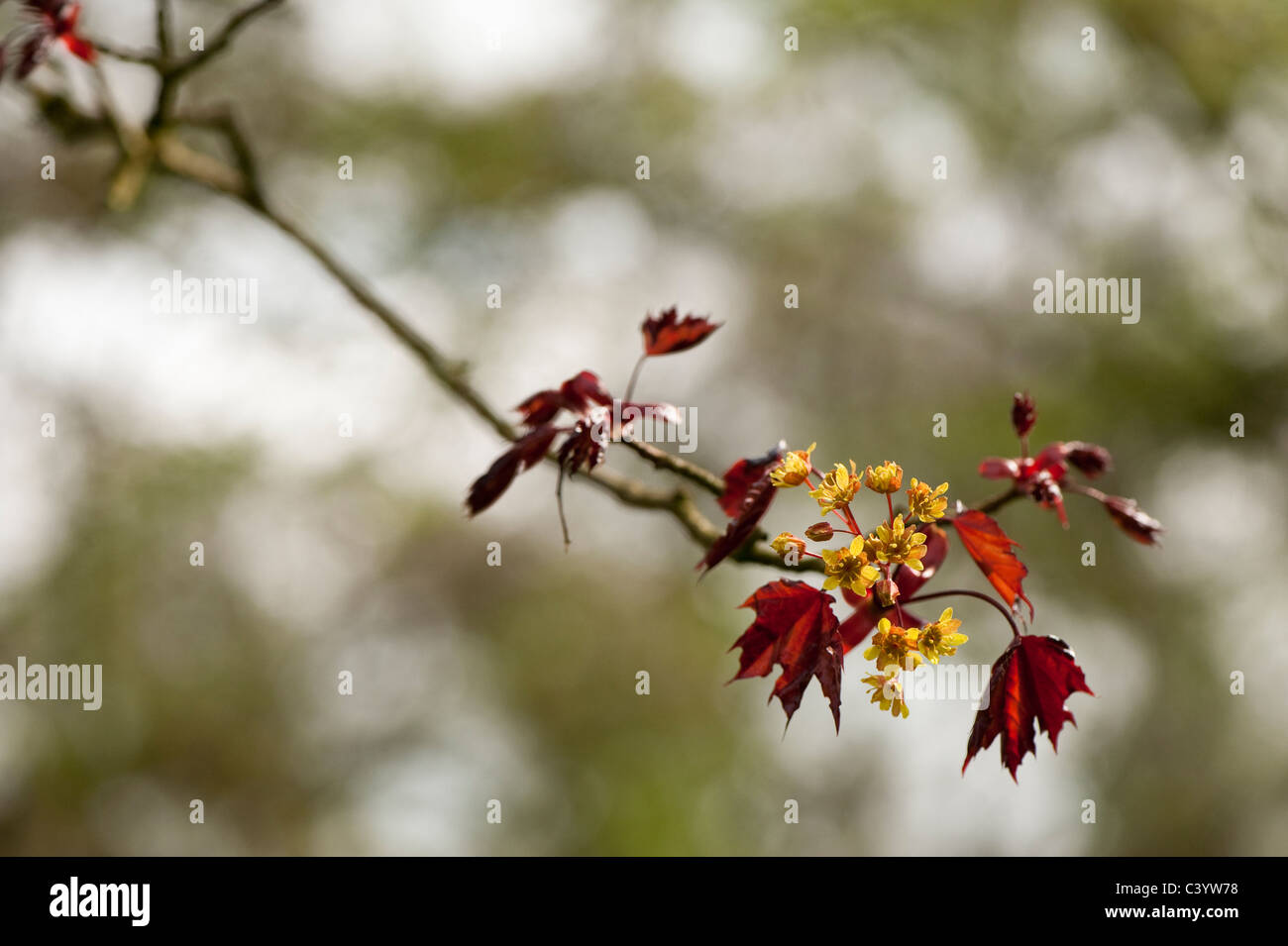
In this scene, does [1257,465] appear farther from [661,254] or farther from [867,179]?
[661,254]

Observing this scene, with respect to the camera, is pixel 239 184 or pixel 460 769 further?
pixel 460 769

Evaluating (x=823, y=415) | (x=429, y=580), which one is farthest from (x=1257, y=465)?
(x=429, y=580)

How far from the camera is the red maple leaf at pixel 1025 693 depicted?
2.48 feet

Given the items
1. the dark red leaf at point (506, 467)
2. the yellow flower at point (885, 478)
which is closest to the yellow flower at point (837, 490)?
the yellow flower at point (885, 478)

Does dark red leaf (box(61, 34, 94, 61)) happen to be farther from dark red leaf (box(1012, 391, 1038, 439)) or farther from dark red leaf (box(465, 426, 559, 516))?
dark red leaf (box(1012, 391, 1038, 439))

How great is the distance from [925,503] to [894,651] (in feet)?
0.38

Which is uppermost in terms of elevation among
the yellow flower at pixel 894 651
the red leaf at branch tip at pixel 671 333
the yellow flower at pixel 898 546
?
the red leaf at branch tip at pixel 671 333

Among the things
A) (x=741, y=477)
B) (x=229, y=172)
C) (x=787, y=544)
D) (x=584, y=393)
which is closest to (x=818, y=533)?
(x=787, y=544)

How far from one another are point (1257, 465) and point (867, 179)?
234 cm

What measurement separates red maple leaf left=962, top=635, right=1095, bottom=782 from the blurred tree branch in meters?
0.24

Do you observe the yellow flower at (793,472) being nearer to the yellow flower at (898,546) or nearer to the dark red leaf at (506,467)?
the yellow flower at (898,546)

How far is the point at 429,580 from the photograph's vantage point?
5523 mm

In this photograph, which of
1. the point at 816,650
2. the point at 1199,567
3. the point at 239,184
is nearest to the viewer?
the point at 816,650

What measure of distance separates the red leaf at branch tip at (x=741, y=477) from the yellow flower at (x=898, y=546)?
142 mm
